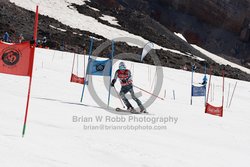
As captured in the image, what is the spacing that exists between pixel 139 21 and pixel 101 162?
6042cm

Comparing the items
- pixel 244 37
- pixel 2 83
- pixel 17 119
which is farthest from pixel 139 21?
pixel 17 119

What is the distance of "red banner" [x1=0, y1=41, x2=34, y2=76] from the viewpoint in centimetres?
664

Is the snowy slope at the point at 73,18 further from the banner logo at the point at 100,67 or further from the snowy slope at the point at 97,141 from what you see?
the snowy slope at the point at 97,141

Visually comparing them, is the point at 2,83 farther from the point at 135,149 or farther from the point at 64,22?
the point at 64,22

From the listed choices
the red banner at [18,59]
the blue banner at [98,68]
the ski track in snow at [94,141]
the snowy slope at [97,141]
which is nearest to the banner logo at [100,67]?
the blue banner at [98,68]

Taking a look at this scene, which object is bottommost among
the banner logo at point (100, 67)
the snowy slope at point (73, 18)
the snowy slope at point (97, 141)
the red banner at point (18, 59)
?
the snowy slope at point (97, 141)

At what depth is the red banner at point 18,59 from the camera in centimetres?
664

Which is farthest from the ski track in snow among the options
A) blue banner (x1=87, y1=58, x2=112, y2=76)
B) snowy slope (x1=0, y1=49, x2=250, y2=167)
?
blue banner (x1=87, y1=58, x2=112, y2=76)

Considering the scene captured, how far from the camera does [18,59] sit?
6688 millimetres

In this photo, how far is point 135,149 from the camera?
7.02 meters

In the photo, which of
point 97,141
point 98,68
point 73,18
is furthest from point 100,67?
point 73,18

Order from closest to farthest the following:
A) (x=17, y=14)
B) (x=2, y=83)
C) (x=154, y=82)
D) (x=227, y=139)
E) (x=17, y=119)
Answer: (x=17, y=119) < (x=227, y=139) < (x=2, y=83) < (x=154, y=82) < (x=17, y=14)

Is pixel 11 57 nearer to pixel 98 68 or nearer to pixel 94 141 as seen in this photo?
pixel 94 141

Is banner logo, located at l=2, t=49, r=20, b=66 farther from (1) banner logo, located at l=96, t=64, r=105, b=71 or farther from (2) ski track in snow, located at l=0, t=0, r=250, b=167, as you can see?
(1) banner logo, located at l=96, t=64, r=105, b=71
